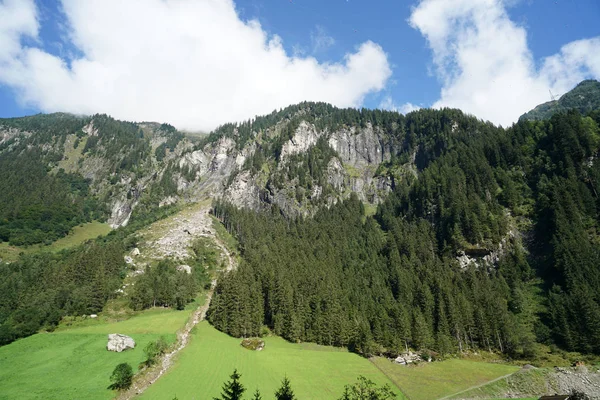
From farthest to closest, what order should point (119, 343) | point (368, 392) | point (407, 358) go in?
point (407, 358) < point (119, 343) < point (368, 392)

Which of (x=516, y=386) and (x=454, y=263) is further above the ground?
(x=454, y=263)

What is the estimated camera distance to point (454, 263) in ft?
383

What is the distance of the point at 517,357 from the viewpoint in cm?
7312

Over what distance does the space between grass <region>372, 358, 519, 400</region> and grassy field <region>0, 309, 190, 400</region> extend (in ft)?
163

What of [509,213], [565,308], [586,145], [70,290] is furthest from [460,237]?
[70,290]

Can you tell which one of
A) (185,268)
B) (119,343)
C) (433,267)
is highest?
(185,268)

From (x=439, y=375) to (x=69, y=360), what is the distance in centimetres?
7062

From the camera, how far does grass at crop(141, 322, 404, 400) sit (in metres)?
51.0

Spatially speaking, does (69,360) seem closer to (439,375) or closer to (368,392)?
(368,392)

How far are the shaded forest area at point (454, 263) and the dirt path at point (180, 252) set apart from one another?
9280mm

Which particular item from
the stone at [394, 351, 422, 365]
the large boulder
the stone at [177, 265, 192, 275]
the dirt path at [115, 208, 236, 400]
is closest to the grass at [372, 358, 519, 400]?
the stone at [394, 351, 422, 365]

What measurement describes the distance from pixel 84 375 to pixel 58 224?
7343 inches

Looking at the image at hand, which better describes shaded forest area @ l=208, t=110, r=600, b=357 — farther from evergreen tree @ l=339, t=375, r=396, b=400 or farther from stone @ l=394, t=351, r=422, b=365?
evergreen tree @ l=339, t=375, r=396, b=400

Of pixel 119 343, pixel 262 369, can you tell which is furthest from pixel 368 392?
pixel 119 343
